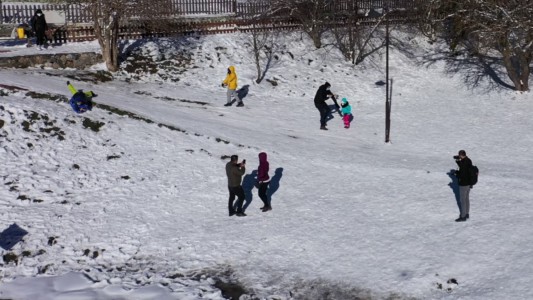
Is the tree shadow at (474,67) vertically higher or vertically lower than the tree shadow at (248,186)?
higher

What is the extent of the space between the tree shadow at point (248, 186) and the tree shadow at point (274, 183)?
46 cm

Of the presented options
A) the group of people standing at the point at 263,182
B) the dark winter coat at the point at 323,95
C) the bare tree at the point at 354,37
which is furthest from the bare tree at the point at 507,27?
the group of people standing at the point at 263,182

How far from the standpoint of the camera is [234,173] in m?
13.1

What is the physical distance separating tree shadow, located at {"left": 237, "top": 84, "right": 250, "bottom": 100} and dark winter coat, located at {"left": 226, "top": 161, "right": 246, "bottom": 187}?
1149cm

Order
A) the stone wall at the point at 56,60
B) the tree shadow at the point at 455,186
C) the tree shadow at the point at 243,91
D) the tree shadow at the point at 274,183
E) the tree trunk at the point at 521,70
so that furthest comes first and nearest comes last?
the tree trunk at the point at 521,70
the tree shadow at the point at 243,91
the stone wall at the point at 56,60
the tree shadow at the point at 274,183
the tree shadow at the point at 455,186

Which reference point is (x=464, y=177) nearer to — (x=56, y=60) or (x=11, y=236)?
(x=11, y=236)

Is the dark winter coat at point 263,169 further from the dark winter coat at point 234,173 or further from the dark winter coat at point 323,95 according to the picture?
the dark winter coat at point 323,95

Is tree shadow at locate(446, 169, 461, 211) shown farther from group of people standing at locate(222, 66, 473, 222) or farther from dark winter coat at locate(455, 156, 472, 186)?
dark winter coat at locate(455, 156, 472, 186)

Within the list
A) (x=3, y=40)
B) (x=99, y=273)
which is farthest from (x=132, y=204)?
(x=3, y=40)

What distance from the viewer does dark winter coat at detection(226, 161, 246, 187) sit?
13070mm

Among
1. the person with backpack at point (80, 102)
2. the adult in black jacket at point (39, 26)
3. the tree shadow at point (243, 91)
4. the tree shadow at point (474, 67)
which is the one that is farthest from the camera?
the tree shadow at point (474, 67)

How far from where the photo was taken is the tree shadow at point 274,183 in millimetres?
15082

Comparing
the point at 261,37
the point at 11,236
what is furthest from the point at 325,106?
the point at 11,236

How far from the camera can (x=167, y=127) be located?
18219 mm
